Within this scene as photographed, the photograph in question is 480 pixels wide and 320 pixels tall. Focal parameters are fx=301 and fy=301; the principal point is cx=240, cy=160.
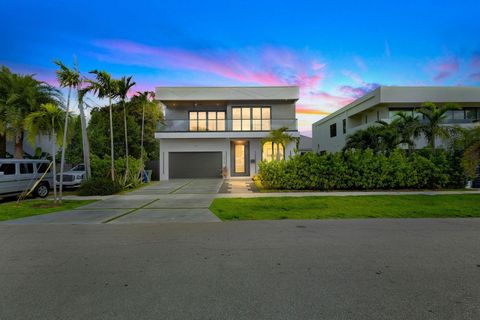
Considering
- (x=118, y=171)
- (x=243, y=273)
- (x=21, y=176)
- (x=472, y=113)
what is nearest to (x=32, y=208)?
(x=21, y=176)

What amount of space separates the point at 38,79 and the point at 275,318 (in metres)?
19.8

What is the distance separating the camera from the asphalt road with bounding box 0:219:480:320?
3295 millimetres

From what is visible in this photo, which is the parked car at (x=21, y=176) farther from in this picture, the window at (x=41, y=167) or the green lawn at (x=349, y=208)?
the green lawn at (x=349, y=208)

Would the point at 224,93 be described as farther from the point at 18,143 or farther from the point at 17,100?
the point at 18,143

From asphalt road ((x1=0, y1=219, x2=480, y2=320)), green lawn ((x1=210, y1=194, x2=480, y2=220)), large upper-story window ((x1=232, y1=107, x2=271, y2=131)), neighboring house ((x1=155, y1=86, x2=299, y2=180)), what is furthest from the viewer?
large upper-story window ((x1=232, y1=107, x2=271, y2=131))

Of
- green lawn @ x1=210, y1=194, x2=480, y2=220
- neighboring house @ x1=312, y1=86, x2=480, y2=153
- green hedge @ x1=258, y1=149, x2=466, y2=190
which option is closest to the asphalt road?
green lawn @ x1=210, y1=194, x2=480, y2=220

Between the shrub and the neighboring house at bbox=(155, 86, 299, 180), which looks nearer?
the shrub

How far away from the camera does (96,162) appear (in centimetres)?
1762

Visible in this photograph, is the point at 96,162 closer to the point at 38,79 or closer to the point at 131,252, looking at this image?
the point at 38,79

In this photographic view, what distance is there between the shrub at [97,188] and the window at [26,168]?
2287mm

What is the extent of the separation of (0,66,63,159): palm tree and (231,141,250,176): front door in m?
12.4

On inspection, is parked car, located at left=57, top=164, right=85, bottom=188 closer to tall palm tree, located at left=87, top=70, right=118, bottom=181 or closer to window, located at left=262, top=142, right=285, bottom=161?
tall palm tree, located at left=87, top=70, right=118, bottom=181

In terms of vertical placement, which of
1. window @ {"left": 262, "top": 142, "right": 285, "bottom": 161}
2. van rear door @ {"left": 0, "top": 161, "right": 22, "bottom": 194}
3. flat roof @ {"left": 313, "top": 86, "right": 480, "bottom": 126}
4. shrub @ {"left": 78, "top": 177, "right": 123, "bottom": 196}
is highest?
flat roof @ {"left": 313, "top": 86, "right": 480, "bottom": 126}

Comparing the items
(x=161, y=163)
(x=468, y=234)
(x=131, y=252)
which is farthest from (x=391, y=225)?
(x=161, y=163)
